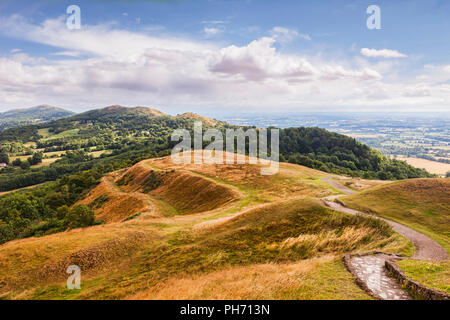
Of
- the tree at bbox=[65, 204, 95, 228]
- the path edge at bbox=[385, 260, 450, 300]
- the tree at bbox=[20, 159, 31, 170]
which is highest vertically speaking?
the path edge at bbox=[385, 260, 450, 300]

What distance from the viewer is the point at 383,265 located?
49.4 feet

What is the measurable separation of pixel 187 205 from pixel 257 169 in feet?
85.9

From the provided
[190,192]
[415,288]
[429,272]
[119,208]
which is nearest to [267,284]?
[415,288]

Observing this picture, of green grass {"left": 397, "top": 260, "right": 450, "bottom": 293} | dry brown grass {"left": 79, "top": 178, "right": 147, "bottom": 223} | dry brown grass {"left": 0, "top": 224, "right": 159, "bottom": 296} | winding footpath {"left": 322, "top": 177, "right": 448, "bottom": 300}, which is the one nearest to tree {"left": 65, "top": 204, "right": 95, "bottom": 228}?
dry brown grass {"left": 79, "top": 178, "right": 147, "bottom": 223}

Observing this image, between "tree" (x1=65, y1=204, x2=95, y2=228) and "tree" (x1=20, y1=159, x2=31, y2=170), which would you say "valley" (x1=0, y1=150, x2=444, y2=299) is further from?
"tree" (x1=20, y1=159, x2=31, y2=170)

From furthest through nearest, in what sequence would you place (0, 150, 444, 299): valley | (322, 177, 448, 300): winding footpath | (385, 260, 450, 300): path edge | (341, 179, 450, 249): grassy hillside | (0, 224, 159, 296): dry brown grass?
(341, 179, 450, 249): grassy hillside → (0, 224, 159, 296): dry brown grass → (0, 150, 444, 299): valley → (322, 177, 448, 300): winding footpath → (385, 260, 450, 300): path edge

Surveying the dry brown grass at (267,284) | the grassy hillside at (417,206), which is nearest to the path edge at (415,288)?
the grassy hillside at (417,206)

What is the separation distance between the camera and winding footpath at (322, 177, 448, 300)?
38.9 ft

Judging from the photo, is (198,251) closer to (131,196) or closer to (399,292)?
(399,292)

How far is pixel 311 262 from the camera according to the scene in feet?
52.2

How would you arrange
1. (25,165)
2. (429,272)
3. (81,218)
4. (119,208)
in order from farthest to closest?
(25,165)
(119,208)
(81,218)
(429,272)

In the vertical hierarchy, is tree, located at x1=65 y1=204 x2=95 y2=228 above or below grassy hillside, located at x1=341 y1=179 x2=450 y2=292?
below

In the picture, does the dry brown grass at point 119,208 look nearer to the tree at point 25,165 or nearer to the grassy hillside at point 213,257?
the grassy hillside at point 213,257

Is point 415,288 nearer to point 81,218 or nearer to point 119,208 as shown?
point 81,218
